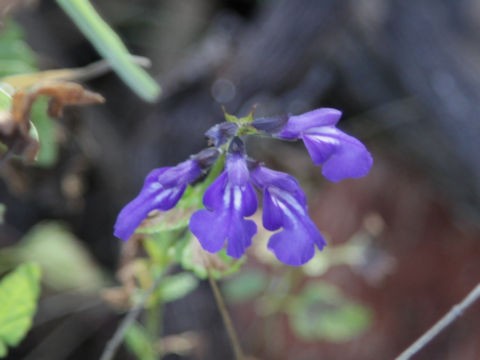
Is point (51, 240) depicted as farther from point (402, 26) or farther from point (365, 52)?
point (402, 26)

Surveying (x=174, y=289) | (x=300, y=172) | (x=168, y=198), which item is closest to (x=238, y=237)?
(x=168, y=198)

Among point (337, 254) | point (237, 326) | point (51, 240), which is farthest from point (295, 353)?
point (51, 240)

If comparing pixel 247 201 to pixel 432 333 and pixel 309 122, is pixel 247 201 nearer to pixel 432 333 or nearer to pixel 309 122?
pixel 309 122

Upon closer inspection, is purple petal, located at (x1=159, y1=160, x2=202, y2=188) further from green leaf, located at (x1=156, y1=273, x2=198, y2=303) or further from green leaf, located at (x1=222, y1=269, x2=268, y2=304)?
green leaf, located at (x1=222, y1=269, x2=268, y2=304)

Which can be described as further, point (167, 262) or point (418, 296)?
point (418, 296)

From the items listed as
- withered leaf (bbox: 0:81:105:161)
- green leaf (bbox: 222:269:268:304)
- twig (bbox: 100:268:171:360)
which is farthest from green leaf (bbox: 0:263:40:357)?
green leaf (bbox: 222:269:268:304)

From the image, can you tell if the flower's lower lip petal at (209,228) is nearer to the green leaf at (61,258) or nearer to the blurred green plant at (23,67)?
the blurred green plant at (23,67)

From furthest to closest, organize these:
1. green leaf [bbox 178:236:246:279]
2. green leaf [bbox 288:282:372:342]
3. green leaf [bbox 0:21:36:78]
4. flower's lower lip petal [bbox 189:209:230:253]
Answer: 1. green leaf [bbox 288:282:372:342]
2. green leaf [bbox 0:21:36:78]
3. green leaf [bbox 178:236:246:279]
4. flower's lower lip petal [bbox 189:209:230:253]
